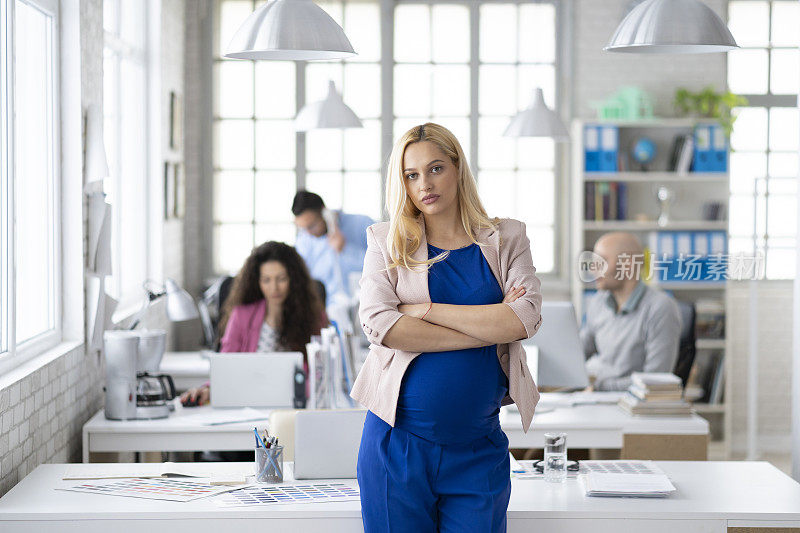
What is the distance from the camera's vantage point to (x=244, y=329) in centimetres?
454

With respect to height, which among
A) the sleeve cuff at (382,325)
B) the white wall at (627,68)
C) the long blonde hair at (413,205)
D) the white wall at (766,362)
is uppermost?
the white wall at (627,68)

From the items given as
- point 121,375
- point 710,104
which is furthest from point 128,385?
point 710,104

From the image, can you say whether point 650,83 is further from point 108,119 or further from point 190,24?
point 108,119

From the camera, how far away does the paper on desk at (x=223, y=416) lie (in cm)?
388

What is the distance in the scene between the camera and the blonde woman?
2.40 meters

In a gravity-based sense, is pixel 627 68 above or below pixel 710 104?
above

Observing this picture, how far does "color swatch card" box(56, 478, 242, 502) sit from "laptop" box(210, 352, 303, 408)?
1.07 meters

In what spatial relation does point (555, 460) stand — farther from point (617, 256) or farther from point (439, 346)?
point (617, 256)

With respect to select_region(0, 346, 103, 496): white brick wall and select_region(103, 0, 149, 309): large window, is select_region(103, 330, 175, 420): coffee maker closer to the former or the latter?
select_region(0, 346, 103, 496): white brick wall

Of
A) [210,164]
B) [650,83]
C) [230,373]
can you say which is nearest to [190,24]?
[210,164]

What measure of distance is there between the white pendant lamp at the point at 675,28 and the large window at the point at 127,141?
2.79 metres

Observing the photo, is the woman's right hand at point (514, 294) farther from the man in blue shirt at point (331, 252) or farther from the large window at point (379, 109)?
the large window at point (379, 109)

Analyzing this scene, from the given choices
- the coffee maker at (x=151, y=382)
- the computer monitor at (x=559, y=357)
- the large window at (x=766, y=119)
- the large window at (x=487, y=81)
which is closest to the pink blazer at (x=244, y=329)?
the coffee maker at (x=151, y=382)

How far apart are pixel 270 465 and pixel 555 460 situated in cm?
86
